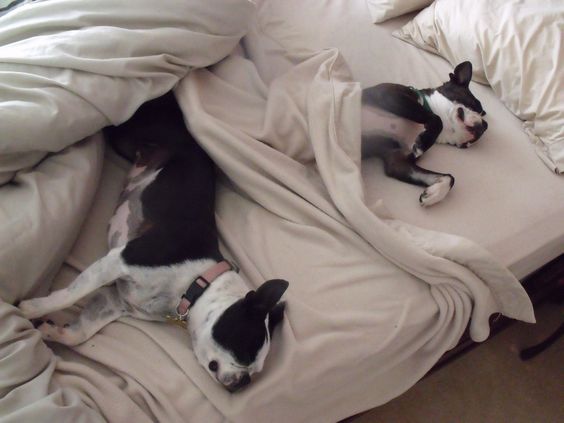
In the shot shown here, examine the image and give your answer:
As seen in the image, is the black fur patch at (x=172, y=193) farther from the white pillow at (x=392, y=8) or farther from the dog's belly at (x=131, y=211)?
the white pillow at (x=392, y=8)

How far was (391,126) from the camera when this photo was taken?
1.48 metres

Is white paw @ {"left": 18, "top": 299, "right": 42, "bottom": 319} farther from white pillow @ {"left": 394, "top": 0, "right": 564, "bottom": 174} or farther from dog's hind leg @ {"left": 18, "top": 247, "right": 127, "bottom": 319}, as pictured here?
white pillow @ {"left": 394, "top": 0, "right": 564, "bottom": 174}

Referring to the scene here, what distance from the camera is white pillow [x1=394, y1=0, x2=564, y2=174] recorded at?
4.48 feet

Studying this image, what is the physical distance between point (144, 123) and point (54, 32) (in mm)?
310

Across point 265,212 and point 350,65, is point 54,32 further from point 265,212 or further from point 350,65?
point 350,65

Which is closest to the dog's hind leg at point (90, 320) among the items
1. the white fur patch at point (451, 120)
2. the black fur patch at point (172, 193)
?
the black fur patch at point (172, 193)

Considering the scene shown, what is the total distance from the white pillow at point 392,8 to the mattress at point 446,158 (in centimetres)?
3

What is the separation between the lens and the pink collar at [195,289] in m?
Answer: 1.03

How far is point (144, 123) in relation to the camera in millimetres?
1280

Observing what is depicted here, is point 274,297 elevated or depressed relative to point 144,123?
depressed

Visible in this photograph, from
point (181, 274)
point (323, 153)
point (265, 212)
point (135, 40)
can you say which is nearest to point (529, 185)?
point (323, 153)

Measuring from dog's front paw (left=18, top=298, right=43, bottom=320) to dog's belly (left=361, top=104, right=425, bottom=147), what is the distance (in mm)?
1000

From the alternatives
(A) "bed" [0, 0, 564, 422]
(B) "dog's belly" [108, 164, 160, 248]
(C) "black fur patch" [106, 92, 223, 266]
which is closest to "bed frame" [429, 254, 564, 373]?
(A) "bed" [0, 0, 564, 422]

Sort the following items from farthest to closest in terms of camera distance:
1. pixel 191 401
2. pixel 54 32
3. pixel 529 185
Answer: pixel 529 185, pixel 54 32, pixel 191 401
